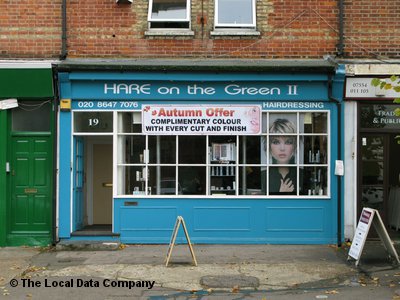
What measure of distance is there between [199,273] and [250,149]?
3356mm

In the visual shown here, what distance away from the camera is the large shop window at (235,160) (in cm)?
1082

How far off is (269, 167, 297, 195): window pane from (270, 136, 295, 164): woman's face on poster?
0.19 m

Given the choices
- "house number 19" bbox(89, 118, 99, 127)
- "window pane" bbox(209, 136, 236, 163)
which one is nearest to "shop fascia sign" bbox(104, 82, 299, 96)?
"house number 19" bbox(89, 118, 99, 127)

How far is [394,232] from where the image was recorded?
11.2 meters

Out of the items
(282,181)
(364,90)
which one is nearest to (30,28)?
(282,181)

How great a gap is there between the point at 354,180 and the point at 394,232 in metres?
1.58

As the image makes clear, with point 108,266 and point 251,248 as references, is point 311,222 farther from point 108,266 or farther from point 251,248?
point 108,266

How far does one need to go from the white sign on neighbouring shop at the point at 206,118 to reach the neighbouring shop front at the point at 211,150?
2 cm

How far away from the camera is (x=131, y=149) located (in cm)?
1095

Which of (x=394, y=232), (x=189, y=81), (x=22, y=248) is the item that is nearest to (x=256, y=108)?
(x=189, y=81)

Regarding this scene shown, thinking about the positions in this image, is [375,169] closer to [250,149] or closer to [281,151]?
[281,151]

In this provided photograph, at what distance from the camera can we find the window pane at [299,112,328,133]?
1084cm

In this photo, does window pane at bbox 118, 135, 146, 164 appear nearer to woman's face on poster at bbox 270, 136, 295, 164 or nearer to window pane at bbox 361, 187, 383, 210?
woman's face on poster at bbox 270, 136, 295, 164

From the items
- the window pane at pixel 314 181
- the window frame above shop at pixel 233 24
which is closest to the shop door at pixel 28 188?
the window frame above shop at pixel 233 24
